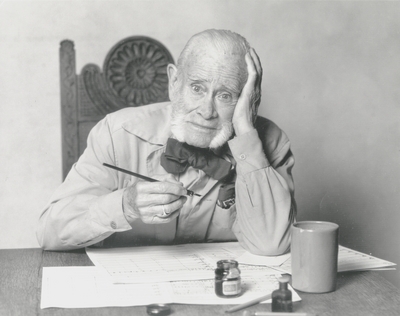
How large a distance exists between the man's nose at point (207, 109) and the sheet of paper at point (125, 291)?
71 centimetres

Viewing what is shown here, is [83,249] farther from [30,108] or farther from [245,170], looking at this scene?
[30,108]

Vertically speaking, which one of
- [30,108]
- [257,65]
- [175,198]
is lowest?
[175,198]

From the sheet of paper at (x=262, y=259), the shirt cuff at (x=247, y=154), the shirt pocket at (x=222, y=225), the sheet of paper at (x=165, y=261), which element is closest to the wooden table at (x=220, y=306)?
the sheet of paper at (x=165, y=261)

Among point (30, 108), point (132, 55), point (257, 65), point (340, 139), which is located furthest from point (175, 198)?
point (340, 139)

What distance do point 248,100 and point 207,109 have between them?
0.18 meters

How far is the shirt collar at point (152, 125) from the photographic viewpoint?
2113 millimetres

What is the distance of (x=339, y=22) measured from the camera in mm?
3059

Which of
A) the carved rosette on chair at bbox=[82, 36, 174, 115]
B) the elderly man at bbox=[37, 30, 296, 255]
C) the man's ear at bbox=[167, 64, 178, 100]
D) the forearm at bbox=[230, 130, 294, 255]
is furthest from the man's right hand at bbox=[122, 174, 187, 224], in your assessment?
the carved rosette on chair at bbox=[82, 36, 174, 115]

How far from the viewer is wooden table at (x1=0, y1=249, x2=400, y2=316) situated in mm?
1253

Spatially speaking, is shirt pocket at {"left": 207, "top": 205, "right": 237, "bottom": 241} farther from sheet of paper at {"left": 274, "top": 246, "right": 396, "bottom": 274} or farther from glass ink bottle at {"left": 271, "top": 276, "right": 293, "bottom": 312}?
glass ink bottle at {"left": 271, "top": 276, "right": 293, "bottom": 312}

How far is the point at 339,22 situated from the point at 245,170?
155cm

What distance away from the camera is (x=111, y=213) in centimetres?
173

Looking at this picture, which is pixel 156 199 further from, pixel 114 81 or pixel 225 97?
pixel 114 81

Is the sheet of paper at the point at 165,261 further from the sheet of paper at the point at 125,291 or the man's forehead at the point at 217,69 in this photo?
the man's forehead at the point at 217,69
